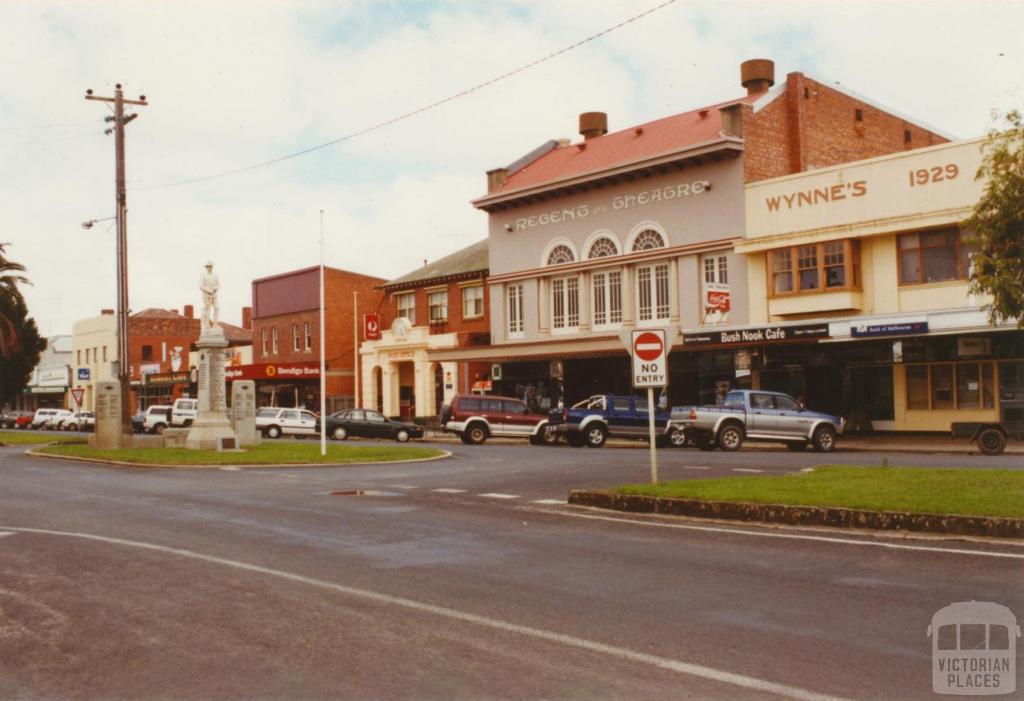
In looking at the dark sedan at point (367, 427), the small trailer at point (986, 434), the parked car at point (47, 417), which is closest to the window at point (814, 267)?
the small trailer at point (986, 434)

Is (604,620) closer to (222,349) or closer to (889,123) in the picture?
(222,349)

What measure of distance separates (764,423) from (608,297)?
12.8m

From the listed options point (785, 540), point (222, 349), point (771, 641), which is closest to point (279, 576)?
point (771, 641)

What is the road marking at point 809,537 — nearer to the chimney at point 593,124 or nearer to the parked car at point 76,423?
the chimney at point 593,124

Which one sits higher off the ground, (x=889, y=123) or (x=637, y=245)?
(x=889, y=123)

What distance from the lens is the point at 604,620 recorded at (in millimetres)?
7004

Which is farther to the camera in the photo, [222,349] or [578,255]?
[578,255]

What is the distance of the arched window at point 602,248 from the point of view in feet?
133

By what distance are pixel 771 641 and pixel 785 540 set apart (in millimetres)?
4419

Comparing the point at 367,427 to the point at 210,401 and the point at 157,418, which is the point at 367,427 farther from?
the point at 157,418

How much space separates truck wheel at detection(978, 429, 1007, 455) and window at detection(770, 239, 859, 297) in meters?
8.57

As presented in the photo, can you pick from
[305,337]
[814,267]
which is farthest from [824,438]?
[305,337]

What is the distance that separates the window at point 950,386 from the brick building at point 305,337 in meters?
33.4

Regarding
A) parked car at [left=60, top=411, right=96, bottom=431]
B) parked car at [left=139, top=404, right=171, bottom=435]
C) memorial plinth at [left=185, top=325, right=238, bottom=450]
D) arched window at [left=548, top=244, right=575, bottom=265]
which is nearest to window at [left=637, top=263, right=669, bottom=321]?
arched window at [left=548, top=244, right=575, bottom=265]
